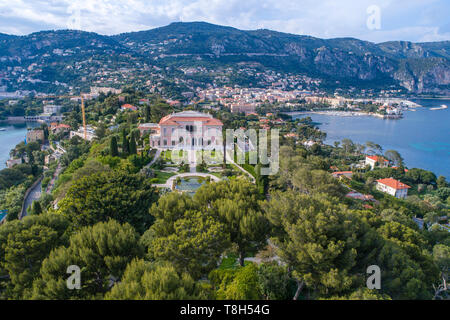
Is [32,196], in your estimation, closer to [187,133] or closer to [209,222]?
[187,133]

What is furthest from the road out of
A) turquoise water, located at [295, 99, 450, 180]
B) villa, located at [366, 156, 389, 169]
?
turquoise water, located at [295, 99, 450, 180]

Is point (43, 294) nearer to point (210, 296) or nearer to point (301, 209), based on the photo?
point (210, 296)

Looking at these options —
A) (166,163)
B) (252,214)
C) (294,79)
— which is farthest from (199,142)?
(294,79)

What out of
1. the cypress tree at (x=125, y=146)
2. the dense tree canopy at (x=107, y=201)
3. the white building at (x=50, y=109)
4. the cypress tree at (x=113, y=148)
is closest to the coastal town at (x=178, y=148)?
the cypress tree at (x=125, y=146)

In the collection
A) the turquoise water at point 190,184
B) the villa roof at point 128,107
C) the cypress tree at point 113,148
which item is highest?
the villa roof at point 128,107

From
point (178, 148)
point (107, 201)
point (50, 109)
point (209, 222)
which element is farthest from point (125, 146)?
point (50, 109)

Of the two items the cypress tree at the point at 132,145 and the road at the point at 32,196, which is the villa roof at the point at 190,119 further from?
the road at the point at 32,196
